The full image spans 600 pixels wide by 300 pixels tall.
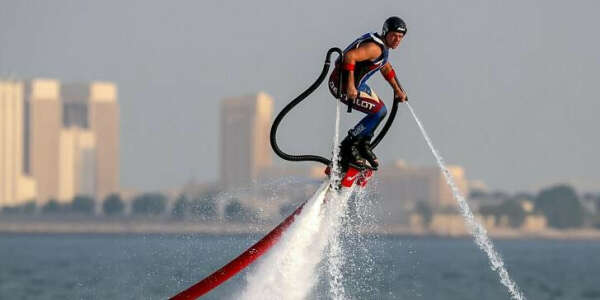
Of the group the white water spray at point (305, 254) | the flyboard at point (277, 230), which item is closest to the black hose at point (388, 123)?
the flyboard at point (277, 230)

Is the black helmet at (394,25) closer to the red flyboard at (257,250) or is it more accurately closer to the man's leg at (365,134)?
the man's leg at (365,134)

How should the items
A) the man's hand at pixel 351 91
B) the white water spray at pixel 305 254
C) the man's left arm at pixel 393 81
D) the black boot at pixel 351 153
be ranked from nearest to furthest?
the man's hand at pixel 351 91 → the black boot at pixel 351 153 → the white water spray at pixel 305 254 → the man's left arm at pixel 393 81

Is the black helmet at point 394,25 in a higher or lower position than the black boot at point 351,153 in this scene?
higher

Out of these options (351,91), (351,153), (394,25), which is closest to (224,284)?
(351,153)

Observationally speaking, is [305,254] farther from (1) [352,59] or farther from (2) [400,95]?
(1) [352,59]

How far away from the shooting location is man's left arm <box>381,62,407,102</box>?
76.4 feet

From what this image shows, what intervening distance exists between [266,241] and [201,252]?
7143 mm

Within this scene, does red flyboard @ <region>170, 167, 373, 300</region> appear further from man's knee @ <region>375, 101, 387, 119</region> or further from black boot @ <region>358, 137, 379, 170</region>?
man's knee @ <region>375, 101, 387, 119</region>

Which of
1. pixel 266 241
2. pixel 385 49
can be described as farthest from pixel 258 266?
pixel 385 49

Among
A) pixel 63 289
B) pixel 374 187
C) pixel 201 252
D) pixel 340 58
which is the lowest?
pixel 63 289

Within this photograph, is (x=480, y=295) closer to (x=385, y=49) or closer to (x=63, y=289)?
(x=63, y=289)

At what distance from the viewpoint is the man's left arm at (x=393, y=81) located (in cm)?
2330

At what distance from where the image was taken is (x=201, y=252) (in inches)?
1188

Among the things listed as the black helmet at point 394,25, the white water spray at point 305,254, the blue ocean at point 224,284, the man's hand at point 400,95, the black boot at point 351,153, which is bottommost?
the blue ocean at point 224,284
